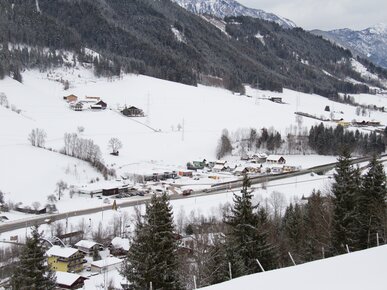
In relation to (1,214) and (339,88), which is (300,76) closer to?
(339,88)

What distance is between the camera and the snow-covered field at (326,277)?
22.9 ft

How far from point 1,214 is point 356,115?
101 metres

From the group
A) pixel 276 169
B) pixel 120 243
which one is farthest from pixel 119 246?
pixel 276 169

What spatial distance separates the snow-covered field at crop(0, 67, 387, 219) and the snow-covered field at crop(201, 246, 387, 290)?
38077mm

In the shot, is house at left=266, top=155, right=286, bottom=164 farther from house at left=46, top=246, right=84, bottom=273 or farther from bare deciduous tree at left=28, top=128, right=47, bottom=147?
house at left=46, top=246, right=84, bottom=273

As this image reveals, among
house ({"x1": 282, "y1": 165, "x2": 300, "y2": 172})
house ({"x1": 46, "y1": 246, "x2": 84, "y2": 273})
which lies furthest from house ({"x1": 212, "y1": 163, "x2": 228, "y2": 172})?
house ({"x1": 46, "y1": 246, "x2": 84, "y2": 273})

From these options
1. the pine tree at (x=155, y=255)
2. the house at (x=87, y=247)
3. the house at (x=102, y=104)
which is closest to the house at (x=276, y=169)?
the house at (x=87, y=247)

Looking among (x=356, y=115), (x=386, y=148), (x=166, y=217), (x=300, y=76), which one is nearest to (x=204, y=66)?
(x=356, y=115)

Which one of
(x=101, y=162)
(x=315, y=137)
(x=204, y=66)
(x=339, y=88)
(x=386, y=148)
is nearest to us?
(x=101, y=162)

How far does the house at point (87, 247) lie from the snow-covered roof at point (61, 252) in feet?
6.50

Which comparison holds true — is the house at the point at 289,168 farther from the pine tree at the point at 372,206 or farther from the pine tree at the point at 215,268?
the pine tree at the point at 215,268

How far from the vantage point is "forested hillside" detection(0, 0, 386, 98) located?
11059cm

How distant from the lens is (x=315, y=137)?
73.5 metres

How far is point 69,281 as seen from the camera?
88.2 feet
